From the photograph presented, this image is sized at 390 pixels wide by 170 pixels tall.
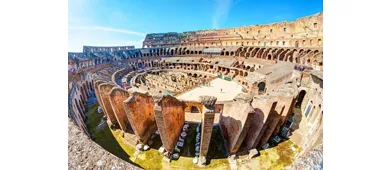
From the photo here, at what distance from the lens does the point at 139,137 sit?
11.8m

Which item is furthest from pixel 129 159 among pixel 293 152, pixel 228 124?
pixel 293 152

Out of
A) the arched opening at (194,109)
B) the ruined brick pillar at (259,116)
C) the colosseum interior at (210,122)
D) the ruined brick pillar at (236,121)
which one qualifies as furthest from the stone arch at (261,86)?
the ruined brick pillar at (236,121)

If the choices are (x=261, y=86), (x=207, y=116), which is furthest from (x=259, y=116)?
(x=261, y=86)

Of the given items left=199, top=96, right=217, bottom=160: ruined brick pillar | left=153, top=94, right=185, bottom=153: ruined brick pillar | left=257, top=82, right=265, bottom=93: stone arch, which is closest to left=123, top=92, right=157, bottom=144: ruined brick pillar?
left=153, top=94, right=185, bottom=153: ruined brick pillar

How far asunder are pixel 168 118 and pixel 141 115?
269 cm

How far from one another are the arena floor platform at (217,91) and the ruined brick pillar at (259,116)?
1098 cm

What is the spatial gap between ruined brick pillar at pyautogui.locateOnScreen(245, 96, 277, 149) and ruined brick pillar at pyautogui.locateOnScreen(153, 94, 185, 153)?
5420 millimetres

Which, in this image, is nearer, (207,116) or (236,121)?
(207,116)

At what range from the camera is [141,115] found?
38.3ft

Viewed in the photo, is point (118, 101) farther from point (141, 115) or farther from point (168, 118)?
point (168, 118)

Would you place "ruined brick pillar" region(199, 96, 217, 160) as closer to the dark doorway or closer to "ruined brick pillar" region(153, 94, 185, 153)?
"ruined brick pillar" region(153, 94, 185, 153)

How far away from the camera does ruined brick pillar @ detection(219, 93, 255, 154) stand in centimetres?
945

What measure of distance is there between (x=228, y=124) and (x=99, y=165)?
8463 millimetres

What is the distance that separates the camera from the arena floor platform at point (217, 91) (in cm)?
2283
